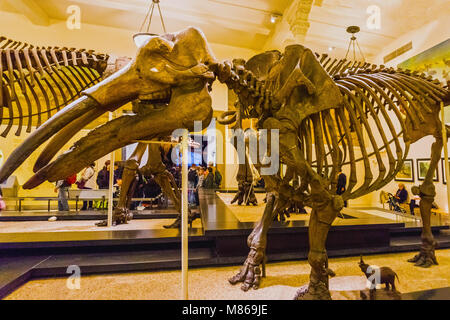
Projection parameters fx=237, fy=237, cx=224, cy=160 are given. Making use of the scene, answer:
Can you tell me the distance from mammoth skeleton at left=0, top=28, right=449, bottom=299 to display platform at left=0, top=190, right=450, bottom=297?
20.2 inches

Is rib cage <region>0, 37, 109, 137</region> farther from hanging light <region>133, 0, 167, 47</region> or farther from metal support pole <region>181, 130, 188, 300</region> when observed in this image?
metal support pole <region>181, 130, 188, 300</region>

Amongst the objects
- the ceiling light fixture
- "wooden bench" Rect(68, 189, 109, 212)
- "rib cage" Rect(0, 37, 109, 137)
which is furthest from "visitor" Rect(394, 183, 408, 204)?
"rib cage" Rect(0, 37, 109, 137)

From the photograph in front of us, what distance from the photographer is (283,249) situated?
10.6 ft

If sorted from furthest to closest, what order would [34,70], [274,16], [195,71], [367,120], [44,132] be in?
1. [274,16]
2. [34,70]
3. [367,120]
4. [195,71]
5. [44,132]

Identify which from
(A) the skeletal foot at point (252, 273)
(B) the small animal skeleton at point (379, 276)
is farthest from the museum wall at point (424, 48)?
(A) the skeletal foot at point (252, 273)

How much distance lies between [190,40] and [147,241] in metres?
2.54

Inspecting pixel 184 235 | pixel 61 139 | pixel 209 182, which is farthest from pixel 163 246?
pixel 209 182

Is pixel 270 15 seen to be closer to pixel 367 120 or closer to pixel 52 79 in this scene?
pixel 367 120

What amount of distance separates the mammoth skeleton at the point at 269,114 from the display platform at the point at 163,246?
0.51 meters

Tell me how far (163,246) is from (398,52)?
915cm

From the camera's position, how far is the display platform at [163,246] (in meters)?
2.72

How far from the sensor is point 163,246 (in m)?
3.19
